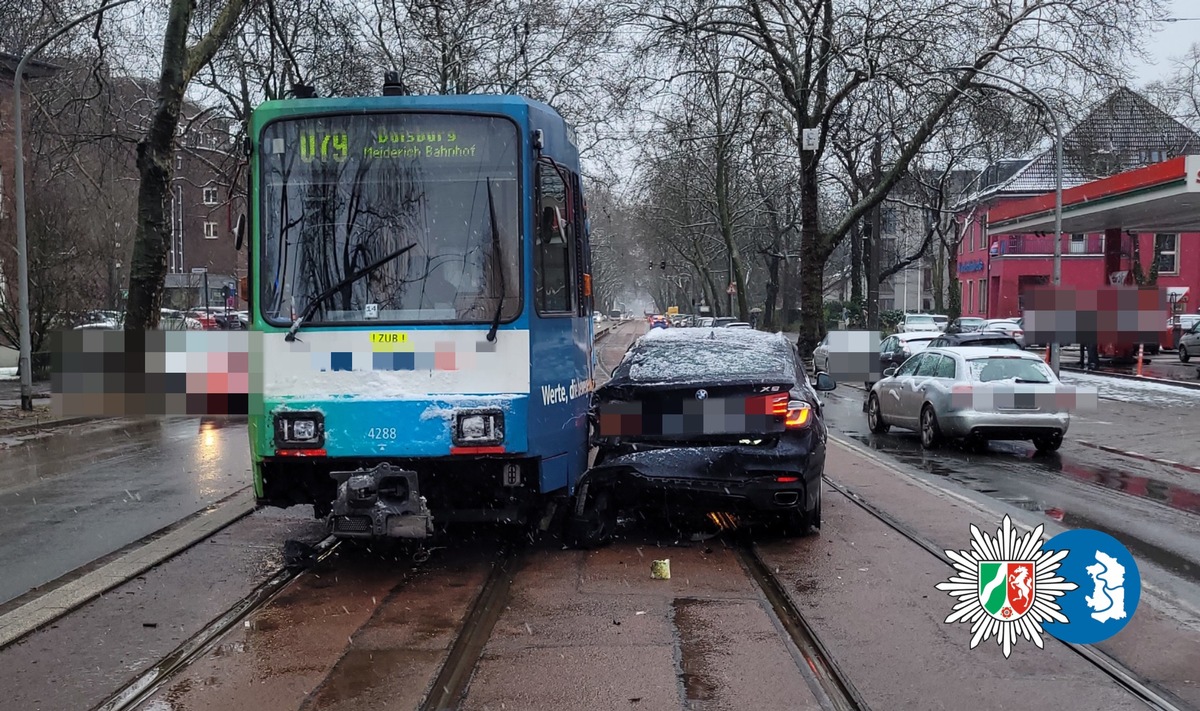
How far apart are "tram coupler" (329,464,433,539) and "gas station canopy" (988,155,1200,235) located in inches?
968

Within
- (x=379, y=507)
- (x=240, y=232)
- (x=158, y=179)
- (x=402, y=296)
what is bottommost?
(x=379, y=507)

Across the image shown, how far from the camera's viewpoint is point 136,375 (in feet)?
61.5

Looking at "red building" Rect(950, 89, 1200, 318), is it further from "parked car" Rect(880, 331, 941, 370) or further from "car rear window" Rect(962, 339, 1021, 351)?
"car rear window" Rect(962, 339, 1021, 351)

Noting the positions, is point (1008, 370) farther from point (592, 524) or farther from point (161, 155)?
point (161, 155)

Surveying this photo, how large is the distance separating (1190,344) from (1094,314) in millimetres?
9109

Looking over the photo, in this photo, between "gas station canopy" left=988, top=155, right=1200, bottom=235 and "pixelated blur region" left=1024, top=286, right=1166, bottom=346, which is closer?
"pixelated blur region" left=1024, top=286, right=1166, bottom=346

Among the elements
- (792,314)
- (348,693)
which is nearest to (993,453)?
(348,693)

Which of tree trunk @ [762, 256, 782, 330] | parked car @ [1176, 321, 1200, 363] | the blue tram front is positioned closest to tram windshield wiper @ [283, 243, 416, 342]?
the blue tram front

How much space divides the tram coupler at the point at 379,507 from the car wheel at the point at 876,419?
12.2 m

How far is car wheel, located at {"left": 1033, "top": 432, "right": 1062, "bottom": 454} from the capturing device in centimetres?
1506

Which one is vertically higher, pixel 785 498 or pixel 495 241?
pixel 495 241

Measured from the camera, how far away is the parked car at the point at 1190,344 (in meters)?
34.7

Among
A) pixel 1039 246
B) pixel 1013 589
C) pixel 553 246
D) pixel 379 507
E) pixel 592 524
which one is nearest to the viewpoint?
pixel 1013 589

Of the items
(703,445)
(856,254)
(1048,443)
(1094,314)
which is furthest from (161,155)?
(856,254)
